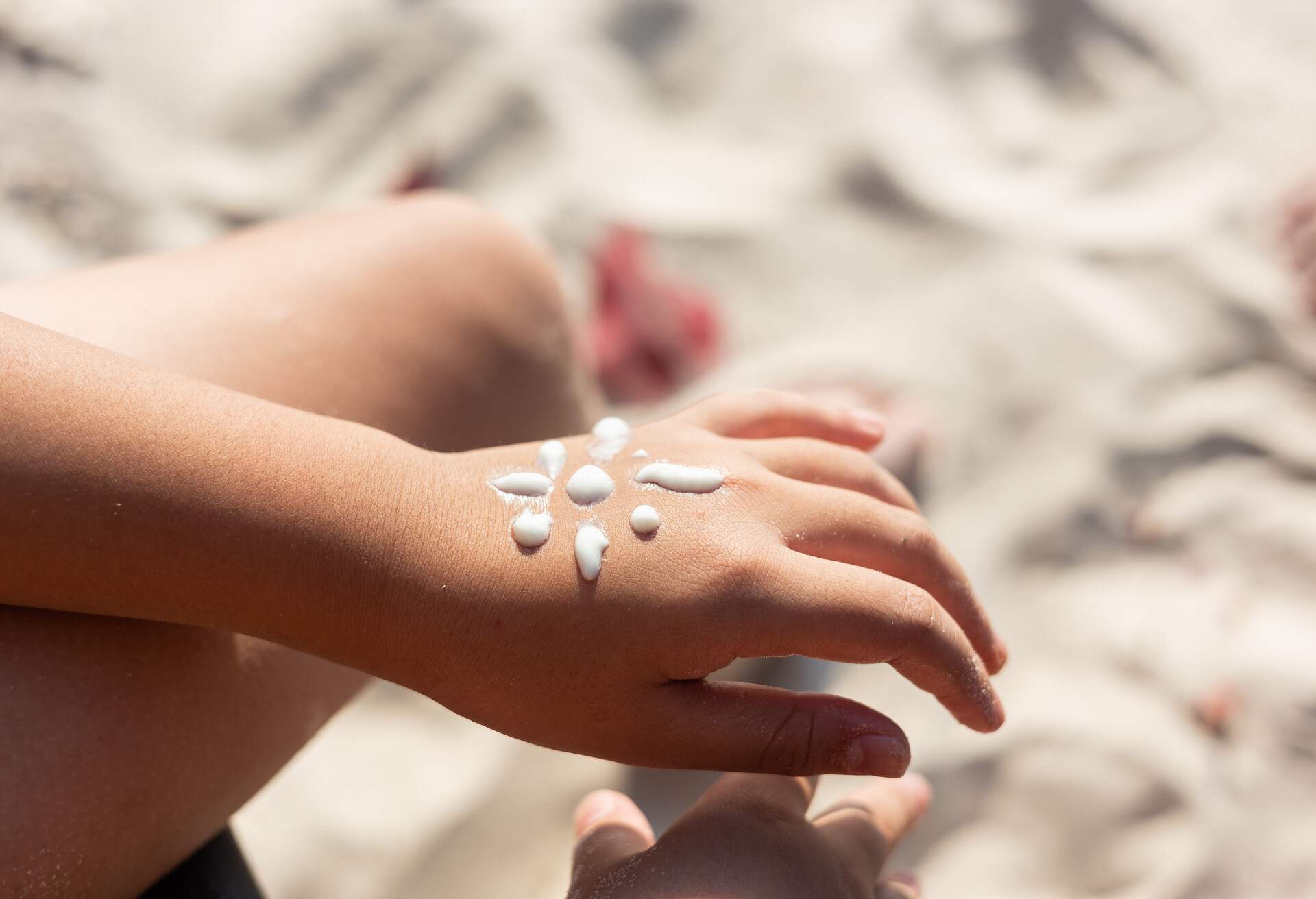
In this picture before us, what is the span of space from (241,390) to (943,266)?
48.2 inches

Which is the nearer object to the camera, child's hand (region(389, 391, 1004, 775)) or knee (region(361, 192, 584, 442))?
child's hand (region(389, 391, 1004, 775))

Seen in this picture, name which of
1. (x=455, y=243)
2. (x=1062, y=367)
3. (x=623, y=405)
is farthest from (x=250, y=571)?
(x=1062, y=367)

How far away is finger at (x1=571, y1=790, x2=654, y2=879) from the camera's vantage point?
1.00m

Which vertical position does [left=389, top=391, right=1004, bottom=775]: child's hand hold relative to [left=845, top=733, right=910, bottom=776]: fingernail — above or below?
above

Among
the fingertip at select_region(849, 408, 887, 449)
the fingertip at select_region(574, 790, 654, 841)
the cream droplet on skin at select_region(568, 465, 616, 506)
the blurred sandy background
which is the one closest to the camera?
the cream droplet on skin at select_region(568, 465, 616, 506)

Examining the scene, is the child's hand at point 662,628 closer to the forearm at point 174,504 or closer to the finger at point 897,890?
the forearm at point 174,504

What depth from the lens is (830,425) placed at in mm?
1160

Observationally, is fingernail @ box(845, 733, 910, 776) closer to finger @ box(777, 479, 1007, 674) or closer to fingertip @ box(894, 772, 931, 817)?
finger @ box(777, 479, 1007, 674)

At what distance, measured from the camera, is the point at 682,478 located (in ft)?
3.17

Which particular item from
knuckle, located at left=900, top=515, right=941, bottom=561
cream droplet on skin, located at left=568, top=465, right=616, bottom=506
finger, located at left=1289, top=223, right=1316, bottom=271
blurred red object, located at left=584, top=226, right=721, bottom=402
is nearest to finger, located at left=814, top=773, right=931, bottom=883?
knuckle, located at left=900, top=515, right=941, bottom=561

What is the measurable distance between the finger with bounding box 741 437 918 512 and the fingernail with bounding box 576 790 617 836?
387 mm

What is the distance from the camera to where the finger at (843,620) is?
89 centimetres

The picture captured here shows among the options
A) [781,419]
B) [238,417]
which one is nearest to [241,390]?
[238,417]

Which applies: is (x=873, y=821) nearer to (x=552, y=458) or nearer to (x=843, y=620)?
(x=843, y=620)
